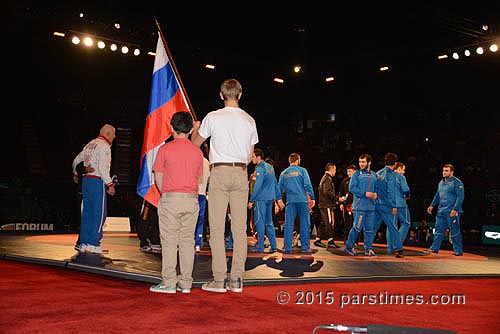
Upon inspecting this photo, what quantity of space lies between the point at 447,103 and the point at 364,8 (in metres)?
7.33

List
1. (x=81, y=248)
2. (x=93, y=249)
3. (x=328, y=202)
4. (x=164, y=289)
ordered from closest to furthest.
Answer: (x=164, y=289)
(x=93, y=249)
(x=81, y=248)
(x=328, y=202)

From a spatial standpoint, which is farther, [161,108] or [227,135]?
[161,108]

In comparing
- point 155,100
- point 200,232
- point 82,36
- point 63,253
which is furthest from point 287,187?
point 82,36

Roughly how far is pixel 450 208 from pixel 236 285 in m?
7.44

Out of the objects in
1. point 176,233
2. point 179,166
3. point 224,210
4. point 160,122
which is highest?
point 160,122

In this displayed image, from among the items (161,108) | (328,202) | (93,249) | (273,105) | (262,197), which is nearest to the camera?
(161,108)

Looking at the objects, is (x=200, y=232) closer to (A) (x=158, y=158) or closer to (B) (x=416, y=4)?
(A) (x=158, y=158)

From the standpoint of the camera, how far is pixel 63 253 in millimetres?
8344

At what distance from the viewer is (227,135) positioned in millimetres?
5672

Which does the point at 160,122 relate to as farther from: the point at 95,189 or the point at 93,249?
the point at 93,249

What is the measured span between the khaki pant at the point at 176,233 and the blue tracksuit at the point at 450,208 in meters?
7.63

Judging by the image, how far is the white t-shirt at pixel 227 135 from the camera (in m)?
5.67

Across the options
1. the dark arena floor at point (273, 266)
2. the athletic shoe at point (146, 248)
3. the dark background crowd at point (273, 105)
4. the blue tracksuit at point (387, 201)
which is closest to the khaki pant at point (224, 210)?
the dark arena floor at point (273, 266)

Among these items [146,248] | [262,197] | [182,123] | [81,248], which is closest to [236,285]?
[182,123]
